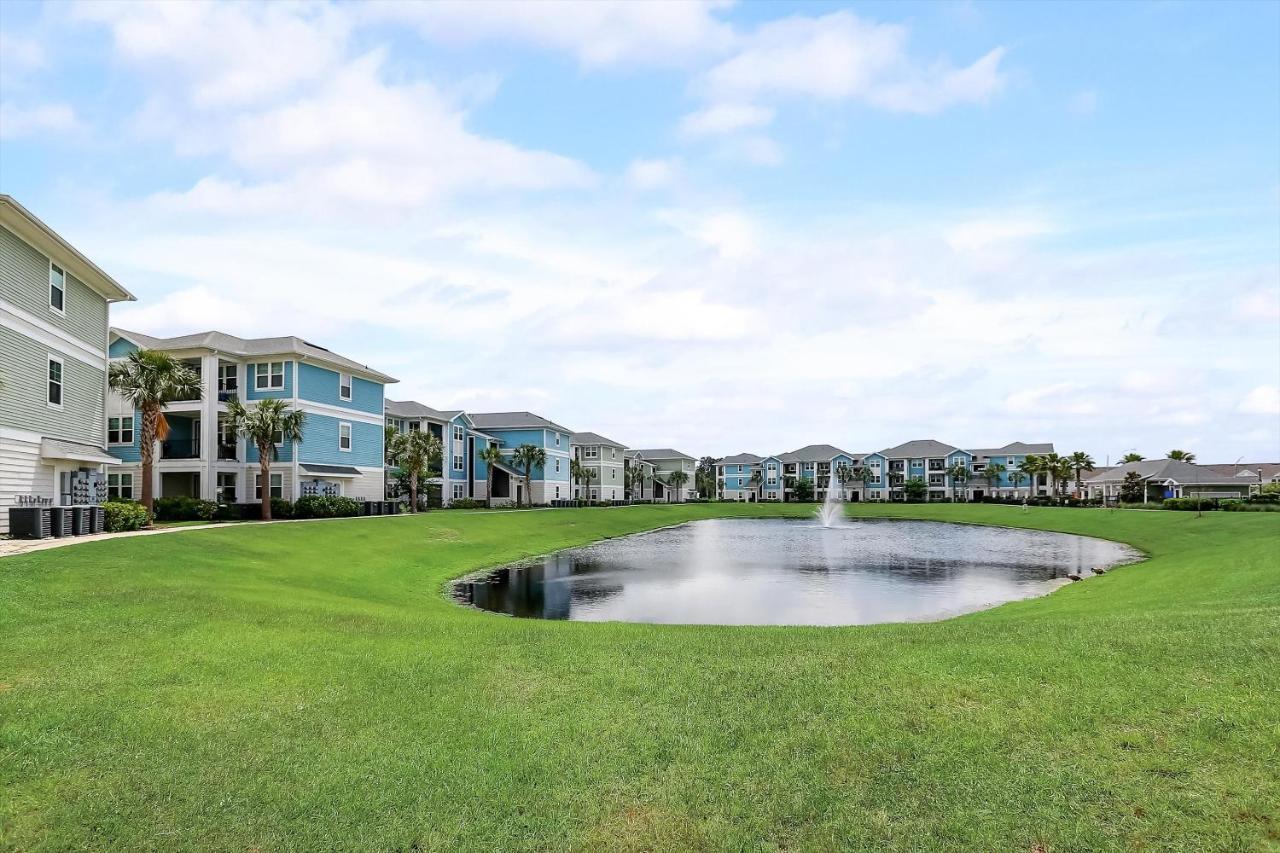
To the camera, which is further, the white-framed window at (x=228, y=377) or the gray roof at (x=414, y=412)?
the gray roof at (x=414, y=412)

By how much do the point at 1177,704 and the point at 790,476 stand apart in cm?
13233

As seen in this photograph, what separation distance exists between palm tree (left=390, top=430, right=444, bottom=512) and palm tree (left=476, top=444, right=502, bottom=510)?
17289 mm

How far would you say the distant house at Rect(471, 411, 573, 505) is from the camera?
260ft

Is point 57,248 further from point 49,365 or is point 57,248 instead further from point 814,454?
point 814,454

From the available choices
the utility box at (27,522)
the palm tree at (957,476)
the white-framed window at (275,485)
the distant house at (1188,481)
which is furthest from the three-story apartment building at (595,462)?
the utility box at (27,522)

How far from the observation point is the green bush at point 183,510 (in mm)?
35972

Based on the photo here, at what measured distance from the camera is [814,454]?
137875 mm

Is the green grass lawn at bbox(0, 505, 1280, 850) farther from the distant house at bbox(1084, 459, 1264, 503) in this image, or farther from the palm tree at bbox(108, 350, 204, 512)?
the distant house at bbox(1084, 459, 1264, 503)

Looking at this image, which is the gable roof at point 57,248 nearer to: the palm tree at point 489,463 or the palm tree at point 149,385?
the palm tree at point 149,385

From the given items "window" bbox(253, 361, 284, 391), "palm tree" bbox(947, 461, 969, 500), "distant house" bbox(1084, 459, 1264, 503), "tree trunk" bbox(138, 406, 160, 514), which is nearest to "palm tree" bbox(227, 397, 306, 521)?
"window" bbox(253, 361, 284, 391)

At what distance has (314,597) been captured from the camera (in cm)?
1650

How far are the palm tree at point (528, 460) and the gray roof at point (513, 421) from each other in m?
2.47

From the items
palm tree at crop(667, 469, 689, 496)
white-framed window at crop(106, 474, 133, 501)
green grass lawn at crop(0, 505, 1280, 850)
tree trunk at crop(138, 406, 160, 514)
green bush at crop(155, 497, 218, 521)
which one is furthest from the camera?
palm tree at crop(667, 469, 689, 496)

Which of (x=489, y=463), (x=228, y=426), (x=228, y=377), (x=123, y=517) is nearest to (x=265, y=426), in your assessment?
(x=228, y=426)
